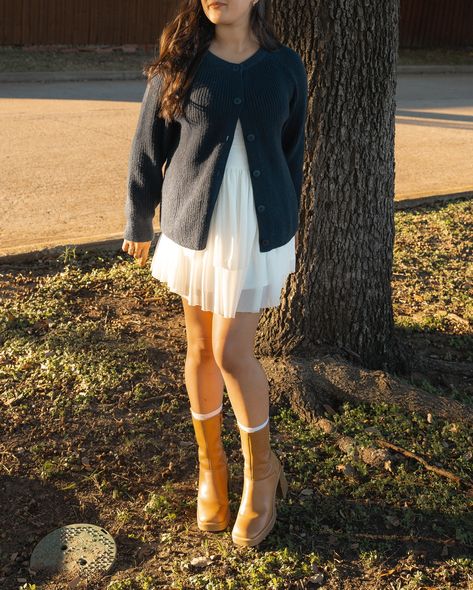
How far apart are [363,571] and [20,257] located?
3384 mm

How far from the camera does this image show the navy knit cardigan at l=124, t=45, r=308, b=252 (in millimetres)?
2697

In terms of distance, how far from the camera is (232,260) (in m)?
2.74

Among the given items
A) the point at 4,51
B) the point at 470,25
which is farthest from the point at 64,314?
the point at 470,25

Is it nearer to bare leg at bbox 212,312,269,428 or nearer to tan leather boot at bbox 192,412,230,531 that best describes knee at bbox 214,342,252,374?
bare leg at bbox 212,312,269,428

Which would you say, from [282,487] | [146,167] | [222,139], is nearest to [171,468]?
[282,487]

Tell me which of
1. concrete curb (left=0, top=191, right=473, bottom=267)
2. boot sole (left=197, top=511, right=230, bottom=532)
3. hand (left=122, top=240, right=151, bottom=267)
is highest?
hand (left=122, top=240, right=151, bottom=267)

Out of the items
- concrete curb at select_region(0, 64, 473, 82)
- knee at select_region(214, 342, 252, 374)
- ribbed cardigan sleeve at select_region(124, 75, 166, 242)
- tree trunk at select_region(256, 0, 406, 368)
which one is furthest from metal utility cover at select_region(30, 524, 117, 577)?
concrete curb at select_region(0, 64, 473, 82)

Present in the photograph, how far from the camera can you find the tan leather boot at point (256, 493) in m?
3.03

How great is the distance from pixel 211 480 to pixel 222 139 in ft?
4.06

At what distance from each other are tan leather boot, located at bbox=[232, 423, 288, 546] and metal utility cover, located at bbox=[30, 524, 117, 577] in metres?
0.46

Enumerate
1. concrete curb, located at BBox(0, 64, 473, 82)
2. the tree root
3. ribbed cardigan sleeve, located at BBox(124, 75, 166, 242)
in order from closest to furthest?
ribbed cardigan sleeve, located at BBox(124, 75, 166, 242), the tree root, concrete curb, located at BBox(0, 64, 473, 82)

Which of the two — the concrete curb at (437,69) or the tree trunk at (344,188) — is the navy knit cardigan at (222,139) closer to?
the tree trunk at (344,188)

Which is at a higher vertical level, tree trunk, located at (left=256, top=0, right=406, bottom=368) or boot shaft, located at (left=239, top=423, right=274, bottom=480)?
tree trunk, located at (left=256, top=0, right=406, bottom=368)

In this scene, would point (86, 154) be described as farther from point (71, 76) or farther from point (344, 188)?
point (71, 76)
